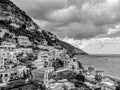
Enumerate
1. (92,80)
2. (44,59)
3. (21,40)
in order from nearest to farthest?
1. (92,80)
2. (44,59)
3. (21,40)

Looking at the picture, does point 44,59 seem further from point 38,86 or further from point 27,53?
point 38,86

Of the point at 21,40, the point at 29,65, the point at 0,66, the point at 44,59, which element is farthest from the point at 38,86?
the point at 21,40

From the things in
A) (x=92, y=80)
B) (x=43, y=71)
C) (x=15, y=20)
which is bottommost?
(x=92, y=80)

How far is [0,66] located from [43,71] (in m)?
14.9

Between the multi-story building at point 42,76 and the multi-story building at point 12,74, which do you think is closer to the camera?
the multi-story building at point 12,74

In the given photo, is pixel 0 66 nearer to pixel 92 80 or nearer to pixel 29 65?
pixel 29 65

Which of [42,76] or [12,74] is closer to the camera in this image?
[12,74]

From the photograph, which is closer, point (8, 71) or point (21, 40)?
point (8, 71)

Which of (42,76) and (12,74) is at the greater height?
(12,74)

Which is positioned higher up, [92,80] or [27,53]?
[27,53]

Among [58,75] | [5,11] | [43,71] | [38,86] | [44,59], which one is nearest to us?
[38,86]

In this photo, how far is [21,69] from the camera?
123 feet

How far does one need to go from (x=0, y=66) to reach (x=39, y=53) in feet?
68.4

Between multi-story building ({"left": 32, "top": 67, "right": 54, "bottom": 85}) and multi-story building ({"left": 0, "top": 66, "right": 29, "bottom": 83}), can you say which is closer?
multi-story building ({"left": 0, "top": 66, "right": 29, "bottom": 83})
